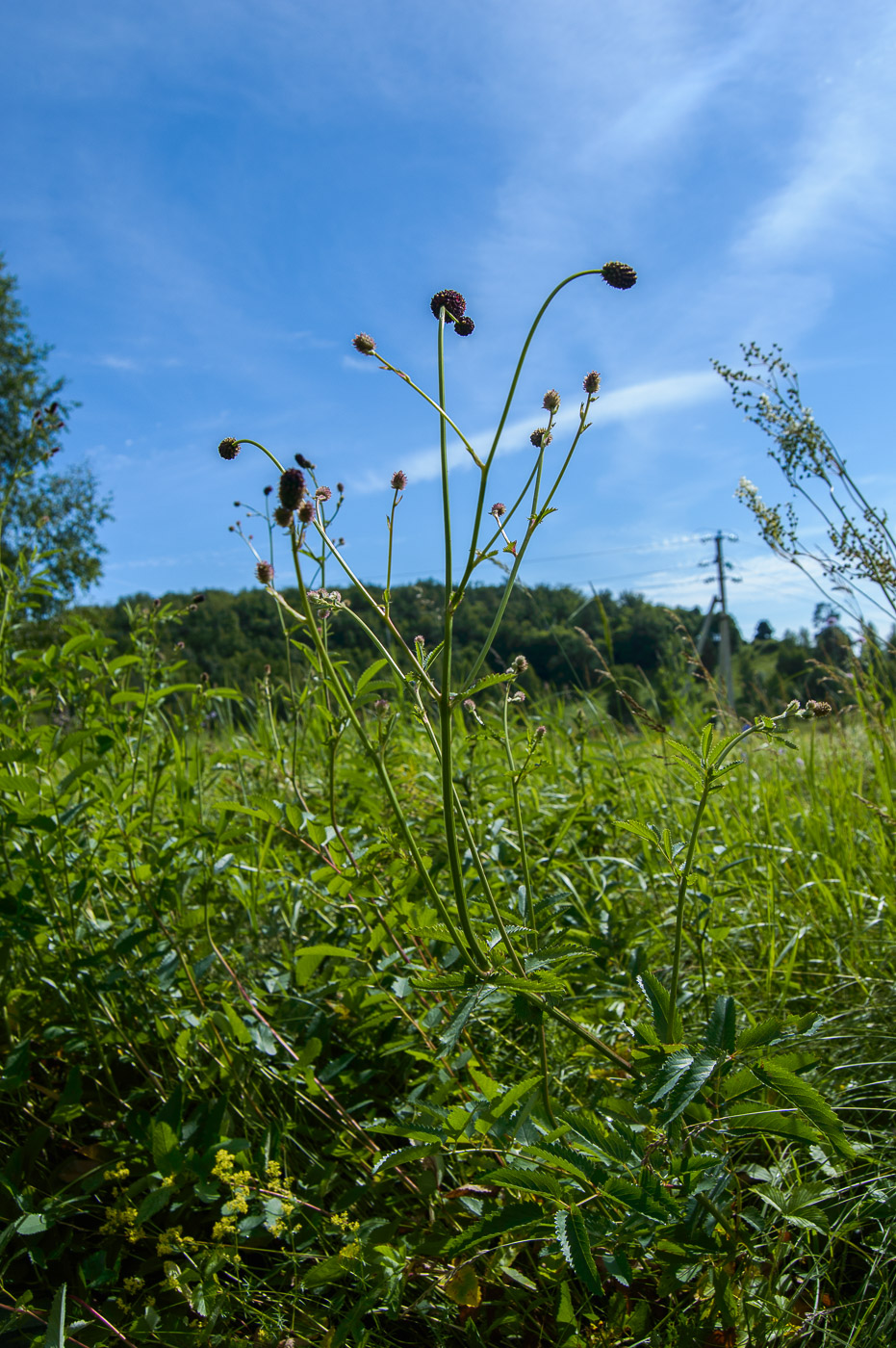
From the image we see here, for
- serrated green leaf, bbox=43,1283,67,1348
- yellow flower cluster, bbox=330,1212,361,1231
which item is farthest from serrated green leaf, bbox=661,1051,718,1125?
serrated green leaf, bbox=43,1283,67,1348

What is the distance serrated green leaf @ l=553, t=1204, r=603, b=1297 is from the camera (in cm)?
80

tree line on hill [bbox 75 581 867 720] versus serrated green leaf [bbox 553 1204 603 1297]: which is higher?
tree line on hill [bbox 75 581 867 720]

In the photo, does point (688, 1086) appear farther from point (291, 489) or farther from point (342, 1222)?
point (291, 489)

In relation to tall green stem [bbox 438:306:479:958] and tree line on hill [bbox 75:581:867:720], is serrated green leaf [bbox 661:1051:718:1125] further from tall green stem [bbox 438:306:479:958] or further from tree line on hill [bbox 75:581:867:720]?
tree line on hill [bbox 75:581:867:720]

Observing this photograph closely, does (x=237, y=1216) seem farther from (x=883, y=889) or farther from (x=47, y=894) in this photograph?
(x=883, y=889)

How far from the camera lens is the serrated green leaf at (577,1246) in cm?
80

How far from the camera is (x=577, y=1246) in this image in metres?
0.82

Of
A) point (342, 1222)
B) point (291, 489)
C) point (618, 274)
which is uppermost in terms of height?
point (618, 274)

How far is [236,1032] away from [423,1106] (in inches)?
15.7

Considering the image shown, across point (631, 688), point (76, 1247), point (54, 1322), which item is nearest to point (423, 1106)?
point (54, 1322)

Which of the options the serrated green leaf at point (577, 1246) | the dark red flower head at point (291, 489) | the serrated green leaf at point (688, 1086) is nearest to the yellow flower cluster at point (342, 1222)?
the serrated green leaf at point (577, 1246)

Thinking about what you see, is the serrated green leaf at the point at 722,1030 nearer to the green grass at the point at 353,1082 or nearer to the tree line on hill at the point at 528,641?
the green grass at the point at 353,1082

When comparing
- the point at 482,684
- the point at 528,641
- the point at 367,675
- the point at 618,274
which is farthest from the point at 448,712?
the point at 528,641

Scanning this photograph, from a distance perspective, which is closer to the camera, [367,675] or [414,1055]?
[367,675]
